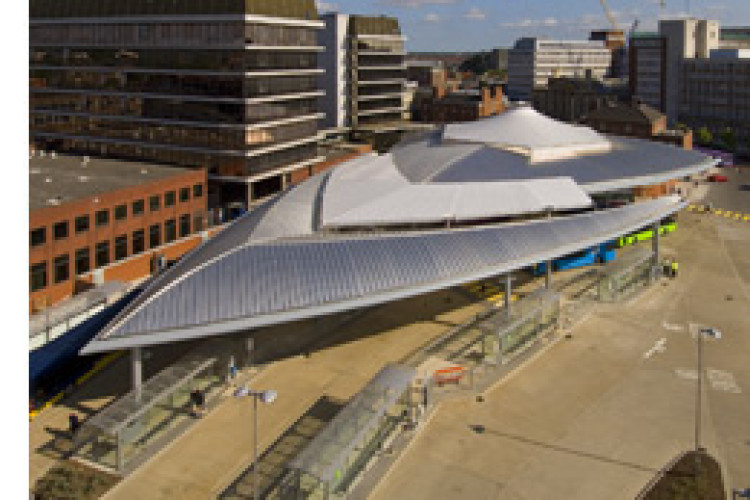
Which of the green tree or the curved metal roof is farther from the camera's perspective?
the green tree

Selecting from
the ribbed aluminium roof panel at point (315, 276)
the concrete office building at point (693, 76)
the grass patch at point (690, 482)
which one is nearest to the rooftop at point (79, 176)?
the ribbed aluminium roof panel at point (315, 276)

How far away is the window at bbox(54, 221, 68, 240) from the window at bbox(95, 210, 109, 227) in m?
3.52

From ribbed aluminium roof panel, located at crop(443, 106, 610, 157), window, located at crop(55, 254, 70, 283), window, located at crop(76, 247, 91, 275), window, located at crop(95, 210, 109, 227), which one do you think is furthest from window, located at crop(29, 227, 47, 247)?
ribbed aluminium roof panel, located at crop(443, 106, 610, 157)

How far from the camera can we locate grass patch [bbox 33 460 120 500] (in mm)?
31844

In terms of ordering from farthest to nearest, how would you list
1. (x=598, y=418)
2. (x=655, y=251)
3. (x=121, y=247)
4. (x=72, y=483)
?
1. (x=655, y=251)
2. (x=121, y=247)
3. (x=598, y=418)
4. (x=72, y=483)

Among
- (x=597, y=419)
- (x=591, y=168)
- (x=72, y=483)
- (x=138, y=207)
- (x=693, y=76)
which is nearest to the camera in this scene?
(x=72, y=483)

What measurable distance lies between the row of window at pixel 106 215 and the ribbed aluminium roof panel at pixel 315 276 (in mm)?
18713

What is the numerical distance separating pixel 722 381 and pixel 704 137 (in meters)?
118

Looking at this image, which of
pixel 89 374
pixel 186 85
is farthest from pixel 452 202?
pixel 186 85

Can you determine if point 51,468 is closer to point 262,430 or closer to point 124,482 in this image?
point 124,482

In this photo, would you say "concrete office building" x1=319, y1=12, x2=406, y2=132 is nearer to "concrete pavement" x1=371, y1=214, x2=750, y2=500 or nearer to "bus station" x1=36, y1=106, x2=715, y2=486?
"bus station" x1=36, y1=106, x2=715, y2=486

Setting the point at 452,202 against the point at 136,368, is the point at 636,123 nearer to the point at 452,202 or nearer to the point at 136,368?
the point at 452,202

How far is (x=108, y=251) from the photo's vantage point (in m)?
62.1

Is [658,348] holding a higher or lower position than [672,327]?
lower
